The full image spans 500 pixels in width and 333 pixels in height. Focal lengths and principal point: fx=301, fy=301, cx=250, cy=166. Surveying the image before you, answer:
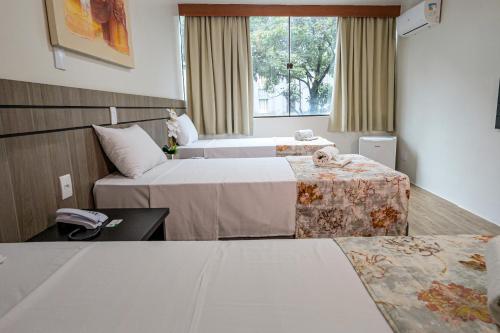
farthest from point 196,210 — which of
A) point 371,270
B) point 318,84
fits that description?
point 318,84

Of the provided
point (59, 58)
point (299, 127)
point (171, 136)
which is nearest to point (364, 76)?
point (299, 127)

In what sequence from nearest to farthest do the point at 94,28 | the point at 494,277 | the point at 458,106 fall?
the point at 494,277 < the point at 94,28 < the point at 458,106

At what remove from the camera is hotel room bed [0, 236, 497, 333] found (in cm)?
63

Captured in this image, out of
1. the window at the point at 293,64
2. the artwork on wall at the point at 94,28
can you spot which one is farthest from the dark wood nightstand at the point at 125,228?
the window at the point at 293,64

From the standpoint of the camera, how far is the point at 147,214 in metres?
1.45

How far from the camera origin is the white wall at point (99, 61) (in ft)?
4.11

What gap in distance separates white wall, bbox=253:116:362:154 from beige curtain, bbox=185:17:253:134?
24 centimetres

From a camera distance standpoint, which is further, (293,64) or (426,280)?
(293,64)

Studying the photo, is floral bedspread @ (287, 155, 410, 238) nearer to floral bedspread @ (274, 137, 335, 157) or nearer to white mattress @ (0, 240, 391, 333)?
white mattress @ (0, 240, 391, 333)

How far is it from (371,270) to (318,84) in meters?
4.36

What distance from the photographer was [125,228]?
50.8 inches

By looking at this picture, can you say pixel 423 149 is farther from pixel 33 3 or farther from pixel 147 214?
pixel 33 3

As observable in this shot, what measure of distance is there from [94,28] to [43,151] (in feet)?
3.07

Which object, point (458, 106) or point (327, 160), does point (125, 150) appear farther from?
point (458, 106)
